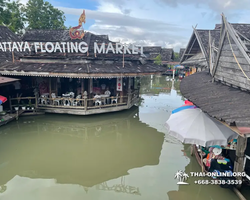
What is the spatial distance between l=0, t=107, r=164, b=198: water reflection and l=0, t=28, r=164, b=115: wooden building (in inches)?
32.8

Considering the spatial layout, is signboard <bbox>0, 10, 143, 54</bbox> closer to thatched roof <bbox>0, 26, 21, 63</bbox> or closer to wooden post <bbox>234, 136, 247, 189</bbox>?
thatched roof <bbox>0, 26, 21, 63</bbox>

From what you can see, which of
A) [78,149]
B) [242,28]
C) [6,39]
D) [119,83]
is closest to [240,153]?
[78,149]

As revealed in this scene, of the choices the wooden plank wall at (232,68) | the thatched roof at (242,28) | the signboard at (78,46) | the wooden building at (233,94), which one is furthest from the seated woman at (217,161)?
the thatched roof at (242,28)

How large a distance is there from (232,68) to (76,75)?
705 centimetres

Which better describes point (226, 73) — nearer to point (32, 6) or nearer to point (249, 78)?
point (249, 78)

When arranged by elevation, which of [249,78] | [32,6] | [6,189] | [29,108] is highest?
[32,6]

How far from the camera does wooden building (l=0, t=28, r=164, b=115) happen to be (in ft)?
33.8

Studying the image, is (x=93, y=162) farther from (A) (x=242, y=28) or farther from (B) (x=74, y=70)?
(A) (x=242, y=28)

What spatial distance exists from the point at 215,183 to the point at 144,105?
907 centimetres

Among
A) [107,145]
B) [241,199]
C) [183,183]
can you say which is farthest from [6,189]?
[241,199]

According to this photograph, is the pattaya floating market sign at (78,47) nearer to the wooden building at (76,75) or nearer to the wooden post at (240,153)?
the wooden building at (76,75)

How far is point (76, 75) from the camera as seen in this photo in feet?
32.4

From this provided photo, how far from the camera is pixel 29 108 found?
35.1 ft

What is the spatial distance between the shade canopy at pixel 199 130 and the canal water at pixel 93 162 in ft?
4.62
